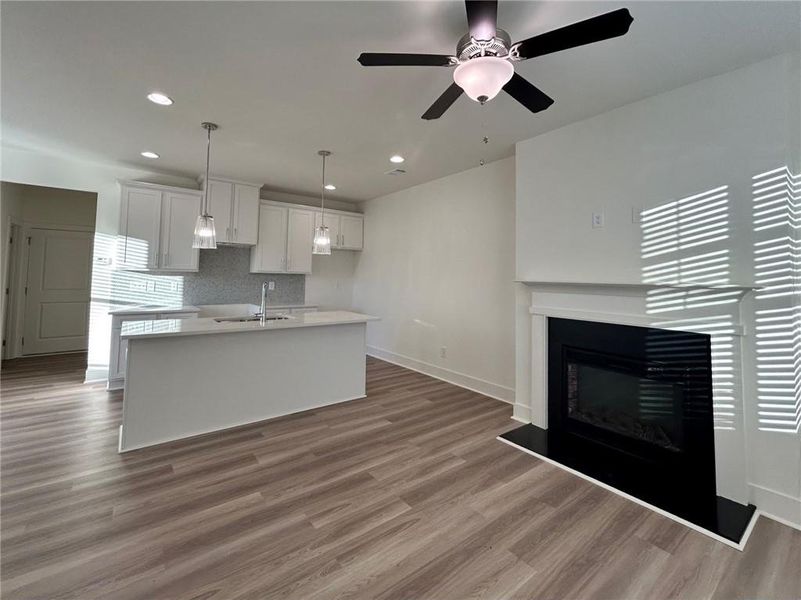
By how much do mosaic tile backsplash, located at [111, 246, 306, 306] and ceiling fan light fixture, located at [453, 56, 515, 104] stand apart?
4.46 meters

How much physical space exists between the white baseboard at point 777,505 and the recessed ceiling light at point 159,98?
4.88 meters

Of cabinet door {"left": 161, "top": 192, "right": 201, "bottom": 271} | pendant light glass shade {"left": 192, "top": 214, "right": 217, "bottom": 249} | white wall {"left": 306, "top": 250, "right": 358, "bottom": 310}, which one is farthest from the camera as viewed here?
white wall {"left": 306, "top": 250, "right": 358, "bottom": 310}

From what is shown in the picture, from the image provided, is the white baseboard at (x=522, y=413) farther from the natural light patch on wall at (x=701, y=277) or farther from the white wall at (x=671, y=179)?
the natural light patch on wall at (x=701, y=277)

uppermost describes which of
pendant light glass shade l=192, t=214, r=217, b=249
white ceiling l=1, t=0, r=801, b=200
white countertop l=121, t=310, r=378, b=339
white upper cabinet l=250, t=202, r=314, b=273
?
white ceiling l=1, t=0, r=801, b=200

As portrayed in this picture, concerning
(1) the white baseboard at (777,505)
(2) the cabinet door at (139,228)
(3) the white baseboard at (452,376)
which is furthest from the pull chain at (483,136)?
(2) the cabinet door at (139,228)

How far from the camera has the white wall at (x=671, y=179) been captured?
6.64ft

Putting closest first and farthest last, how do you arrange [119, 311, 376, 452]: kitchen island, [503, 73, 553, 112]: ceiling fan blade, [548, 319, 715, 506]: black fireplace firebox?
1. [503, 73, 553, 112]: ceiling fan blade
2. [548, 319, 715, 506]: black fireplace firebox
3. [119, 311, 376, 452]: kitchen island

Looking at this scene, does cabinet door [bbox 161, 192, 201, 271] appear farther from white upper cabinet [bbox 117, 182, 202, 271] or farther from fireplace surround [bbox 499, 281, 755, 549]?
fireplace surround [bbox 499, 281, 755, 549]

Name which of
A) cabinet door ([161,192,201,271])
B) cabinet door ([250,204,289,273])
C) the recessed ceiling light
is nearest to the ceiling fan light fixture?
the recessed ceiling light

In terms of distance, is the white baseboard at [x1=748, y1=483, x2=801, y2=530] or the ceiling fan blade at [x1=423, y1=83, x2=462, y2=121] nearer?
the ceiling fan blade at [x1=423, y1=83, x2=462, y2=121]

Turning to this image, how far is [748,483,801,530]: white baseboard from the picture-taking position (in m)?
1.93

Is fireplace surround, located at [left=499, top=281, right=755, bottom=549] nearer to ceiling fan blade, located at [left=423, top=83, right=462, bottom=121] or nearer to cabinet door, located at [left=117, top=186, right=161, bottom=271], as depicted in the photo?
ceiling fan blade, located at [left=423, top=83, right=462, bottom=121]

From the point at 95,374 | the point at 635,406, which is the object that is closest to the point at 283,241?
the point at 95,374

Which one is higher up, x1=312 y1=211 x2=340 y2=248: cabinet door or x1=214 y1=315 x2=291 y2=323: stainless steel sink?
x1=312 y1=211 x2=340 y2=248: cabinet door
